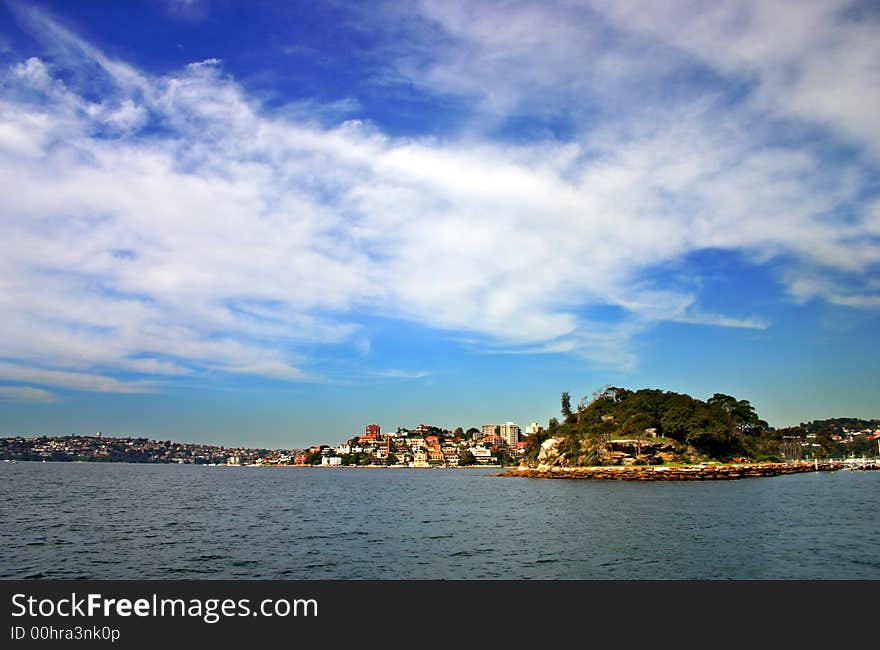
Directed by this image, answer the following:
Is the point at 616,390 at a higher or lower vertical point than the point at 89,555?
higher

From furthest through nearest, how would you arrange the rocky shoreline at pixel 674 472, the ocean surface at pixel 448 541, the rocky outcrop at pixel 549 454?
the rocky outcrop at pixel 549 454 < the rocky shoreline at pixel 674 472 < the ocean surface at pixel 448 541

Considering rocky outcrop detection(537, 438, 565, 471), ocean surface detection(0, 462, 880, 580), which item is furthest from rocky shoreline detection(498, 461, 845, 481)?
ocean surface detection(0, 462, 880, 580)

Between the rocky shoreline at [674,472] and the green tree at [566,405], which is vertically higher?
the green tree at [566,405]

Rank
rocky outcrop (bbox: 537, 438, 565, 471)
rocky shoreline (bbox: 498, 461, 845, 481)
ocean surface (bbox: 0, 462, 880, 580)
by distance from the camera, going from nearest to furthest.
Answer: ocean surface (bbox: 0, 462, 880, 580) → rocky shoreline (bbox: 498, 461, 845, 481) → rocky outcrop (bbox: 537, 438, 565, 471)

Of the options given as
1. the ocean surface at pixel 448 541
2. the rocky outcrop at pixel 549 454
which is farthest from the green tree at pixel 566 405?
the ocean surface at pixel 448 541

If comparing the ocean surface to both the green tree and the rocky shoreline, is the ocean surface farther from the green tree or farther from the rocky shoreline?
the green tree

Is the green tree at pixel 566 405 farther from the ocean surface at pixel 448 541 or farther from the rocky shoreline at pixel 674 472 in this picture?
the ocean surface at pixel 448 541

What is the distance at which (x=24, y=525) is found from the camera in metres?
43.8

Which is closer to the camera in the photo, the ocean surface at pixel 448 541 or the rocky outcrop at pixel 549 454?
the ocean surface at pixel 448 541

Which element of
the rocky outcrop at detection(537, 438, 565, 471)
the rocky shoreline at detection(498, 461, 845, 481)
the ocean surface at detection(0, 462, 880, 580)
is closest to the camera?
the ocean surface at detection(0, 462, 880, 580)

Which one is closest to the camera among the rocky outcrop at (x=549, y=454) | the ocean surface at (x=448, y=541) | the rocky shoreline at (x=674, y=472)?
the ocean surface at (x=448, y=541)
